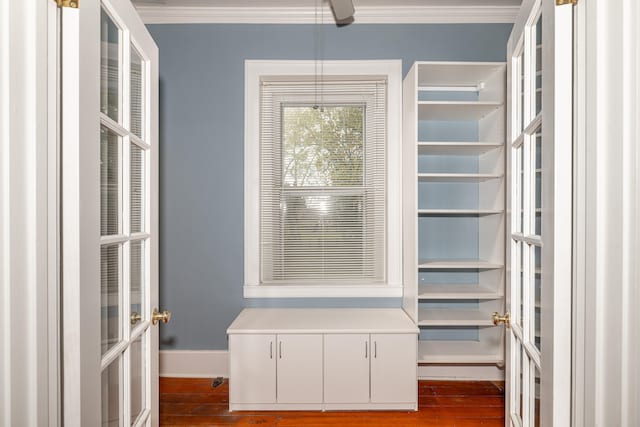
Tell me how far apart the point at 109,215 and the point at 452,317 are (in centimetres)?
225

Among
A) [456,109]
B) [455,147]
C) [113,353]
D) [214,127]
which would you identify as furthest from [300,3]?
[113,353]

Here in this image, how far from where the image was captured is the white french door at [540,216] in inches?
37.9

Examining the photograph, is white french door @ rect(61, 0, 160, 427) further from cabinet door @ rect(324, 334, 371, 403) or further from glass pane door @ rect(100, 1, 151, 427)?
cabinet door @ rect(324, 334, 371, 403)

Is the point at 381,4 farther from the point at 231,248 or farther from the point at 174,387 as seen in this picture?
the point at 174,387

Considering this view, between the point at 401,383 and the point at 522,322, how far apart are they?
1.33m

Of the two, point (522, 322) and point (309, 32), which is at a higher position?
point (309, 32)

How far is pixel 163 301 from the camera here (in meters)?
2.96

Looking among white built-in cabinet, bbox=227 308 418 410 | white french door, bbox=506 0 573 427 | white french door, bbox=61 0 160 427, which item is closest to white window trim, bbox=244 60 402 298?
white built-in cabinet, bbox=227 308 418 410

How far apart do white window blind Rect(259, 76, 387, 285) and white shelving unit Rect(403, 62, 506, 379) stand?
0.27 metres

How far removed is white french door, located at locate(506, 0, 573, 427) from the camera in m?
0.96
